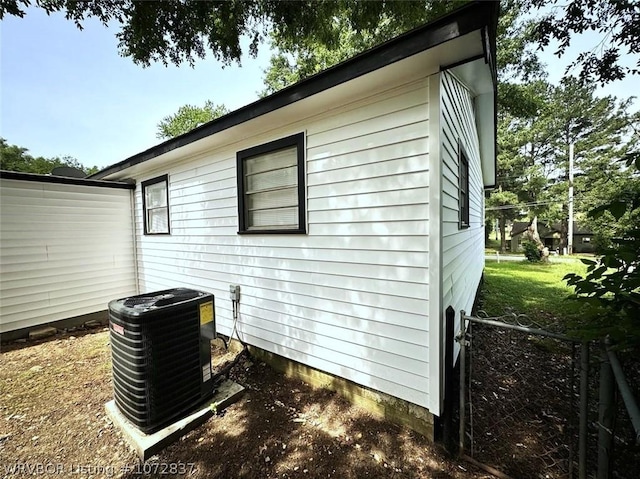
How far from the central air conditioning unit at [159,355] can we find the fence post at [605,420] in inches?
115

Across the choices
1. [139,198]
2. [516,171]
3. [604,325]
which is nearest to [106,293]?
[139,198]

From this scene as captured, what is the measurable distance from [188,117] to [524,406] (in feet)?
96.5

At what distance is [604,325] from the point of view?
135 centimetres

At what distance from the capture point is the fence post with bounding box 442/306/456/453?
2.26 m

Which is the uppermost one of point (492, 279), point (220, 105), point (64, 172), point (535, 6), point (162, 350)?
point (220, 105)

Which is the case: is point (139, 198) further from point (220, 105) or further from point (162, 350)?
point (220, 105)

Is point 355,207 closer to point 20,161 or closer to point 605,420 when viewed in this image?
point 605,420

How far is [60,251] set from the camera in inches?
205

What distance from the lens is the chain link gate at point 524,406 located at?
68.8 inches

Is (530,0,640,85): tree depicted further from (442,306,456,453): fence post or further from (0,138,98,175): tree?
(0,138,98,175): tree

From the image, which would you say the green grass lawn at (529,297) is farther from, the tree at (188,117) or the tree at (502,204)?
the tree at (188,117)

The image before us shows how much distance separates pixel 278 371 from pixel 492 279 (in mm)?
9415

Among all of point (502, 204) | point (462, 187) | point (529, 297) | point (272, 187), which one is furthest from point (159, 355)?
point (502, 204)

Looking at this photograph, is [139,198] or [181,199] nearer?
[181,199]
